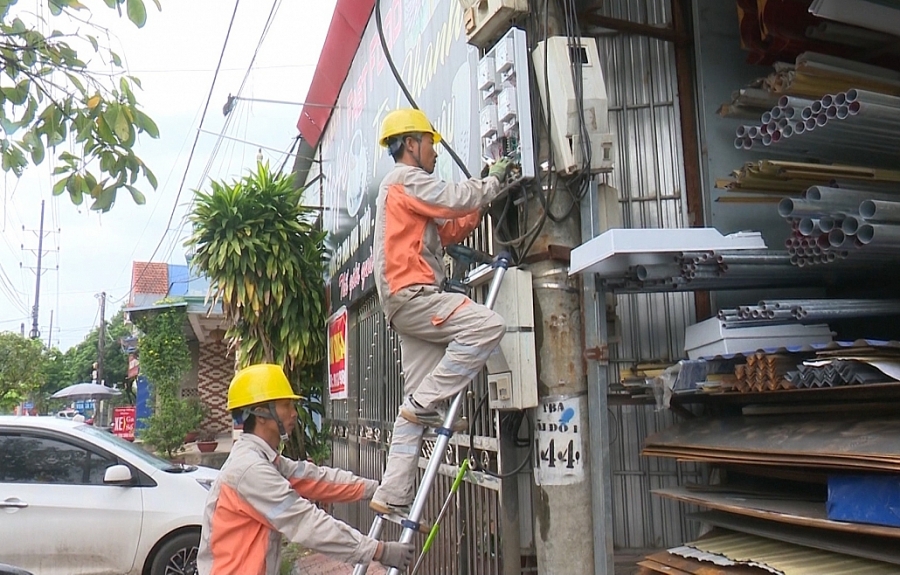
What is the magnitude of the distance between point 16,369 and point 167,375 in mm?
10913

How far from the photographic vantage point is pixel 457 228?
4.03m

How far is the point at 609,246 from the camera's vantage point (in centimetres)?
297

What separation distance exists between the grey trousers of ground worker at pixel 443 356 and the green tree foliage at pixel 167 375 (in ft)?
52.3

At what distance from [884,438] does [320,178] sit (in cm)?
1221

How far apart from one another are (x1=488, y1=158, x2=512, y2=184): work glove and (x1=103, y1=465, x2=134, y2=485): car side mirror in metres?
4.93

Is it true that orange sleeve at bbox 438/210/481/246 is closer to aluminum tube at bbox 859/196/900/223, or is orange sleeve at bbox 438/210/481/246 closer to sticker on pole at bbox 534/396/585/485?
sticker on pole at bbox 534/396/585/485

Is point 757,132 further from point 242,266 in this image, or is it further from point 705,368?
point 242,266

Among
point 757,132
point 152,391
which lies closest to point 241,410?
point 757,132

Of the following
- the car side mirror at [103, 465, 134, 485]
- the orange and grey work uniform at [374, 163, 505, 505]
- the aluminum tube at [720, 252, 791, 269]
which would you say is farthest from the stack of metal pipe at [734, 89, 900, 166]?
the car side mirror at [103, 465, 134, 485]

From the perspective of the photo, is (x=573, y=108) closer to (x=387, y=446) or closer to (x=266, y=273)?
(x=387, y=446)

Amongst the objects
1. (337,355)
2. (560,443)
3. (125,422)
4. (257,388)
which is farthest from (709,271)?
(125,422)

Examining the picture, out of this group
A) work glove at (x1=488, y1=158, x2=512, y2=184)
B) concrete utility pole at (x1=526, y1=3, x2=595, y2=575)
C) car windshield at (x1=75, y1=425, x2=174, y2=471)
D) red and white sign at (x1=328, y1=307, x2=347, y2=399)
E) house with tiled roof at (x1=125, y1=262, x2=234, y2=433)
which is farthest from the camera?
house with tiled roof at (x1=125, y1=262, x2=234, y2=433)

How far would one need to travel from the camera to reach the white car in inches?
262

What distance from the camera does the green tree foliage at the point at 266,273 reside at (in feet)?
34.0
